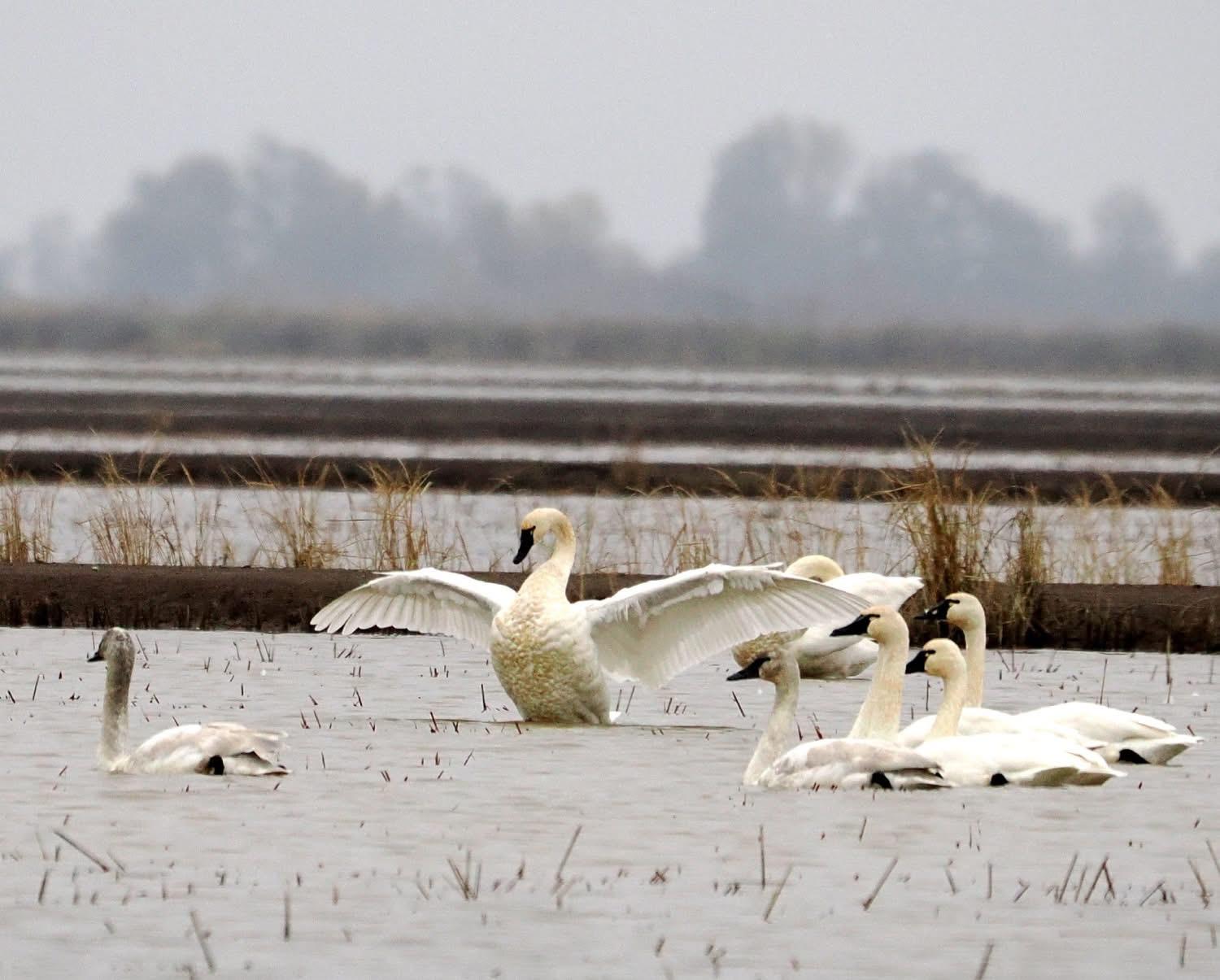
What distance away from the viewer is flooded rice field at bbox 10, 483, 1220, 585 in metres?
15.3

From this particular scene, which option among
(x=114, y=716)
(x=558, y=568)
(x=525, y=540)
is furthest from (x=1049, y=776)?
(x=114, y=716)

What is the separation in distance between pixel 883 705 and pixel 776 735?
21.5 inches

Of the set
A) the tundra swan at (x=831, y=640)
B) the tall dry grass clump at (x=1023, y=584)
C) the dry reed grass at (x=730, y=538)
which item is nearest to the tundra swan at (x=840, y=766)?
the tundra swan at (x=831, y=640)

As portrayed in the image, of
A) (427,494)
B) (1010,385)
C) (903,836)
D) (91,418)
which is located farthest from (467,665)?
(1010,385)

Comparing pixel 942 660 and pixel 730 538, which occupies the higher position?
pixel 942 660

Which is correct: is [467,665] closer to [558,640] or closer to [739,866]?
[558,640]

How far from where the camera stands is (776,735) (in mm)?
8734

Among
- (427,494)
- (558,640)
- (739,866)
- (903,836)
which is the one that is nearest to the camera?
(739,866)

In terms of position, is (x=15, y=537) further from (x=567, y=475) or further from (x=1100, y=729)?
(x=567, y=475)

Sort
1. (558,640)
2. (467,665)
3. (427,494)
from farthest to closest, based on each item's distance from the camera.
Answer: (427,494) < (467,665) < (558,640)

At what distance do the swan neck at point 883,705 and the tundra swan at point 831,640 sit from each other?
2.07 meters

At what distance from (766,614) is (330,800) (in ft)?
8.17

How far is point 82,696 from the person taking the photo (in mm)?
10812

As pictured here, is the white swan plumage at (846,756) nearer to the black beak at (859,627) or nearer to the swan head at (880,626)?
the swan head at (880,626)
